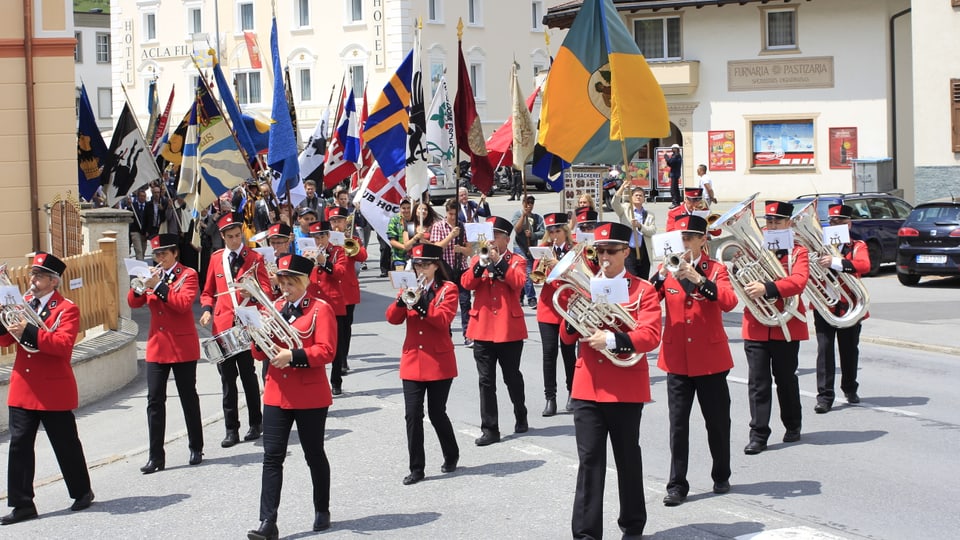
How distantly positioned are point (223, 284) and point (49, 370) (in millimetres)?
2648

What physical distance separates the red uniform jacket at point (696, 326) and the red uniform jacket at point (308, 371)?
7.98 feet

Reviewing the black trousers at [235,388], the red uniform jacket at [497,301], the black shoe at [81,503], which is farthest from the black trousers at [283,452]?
the black trousers at [235,388]

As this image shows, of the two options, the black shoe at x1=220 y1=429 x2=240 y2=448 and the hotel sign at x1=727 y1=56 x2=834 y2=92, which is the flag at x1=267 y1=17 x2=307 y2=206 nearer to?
the black shoe at x1=220 y1=429 x2=240 y2=448

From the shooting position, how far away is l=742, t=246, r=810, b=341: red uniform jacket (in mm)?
10016

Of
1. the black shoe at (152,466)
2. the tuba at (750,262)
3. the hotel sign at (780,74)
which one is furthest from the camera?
the hotel sign at (780,74)

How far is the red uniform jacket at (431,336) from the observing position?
31.9 ft

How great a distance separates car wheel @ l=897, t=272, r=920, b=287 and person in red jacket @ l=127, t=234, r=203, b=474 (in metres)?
15.2

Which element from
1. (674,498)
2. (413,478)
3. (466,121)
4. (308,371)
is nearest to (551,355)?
(413,478)

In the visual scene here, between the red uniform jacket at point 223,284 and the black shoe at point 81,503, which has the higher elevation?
the red uniform jacket at point 223,284

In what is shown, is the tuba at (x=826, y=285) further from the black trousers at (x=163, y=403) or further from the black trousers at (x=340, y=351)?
the black trousers at (x=163, y=403)

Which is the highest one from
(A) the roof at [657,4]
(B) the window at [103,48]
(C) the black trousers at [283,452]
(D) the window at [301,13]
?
(B) the window at [103,48]

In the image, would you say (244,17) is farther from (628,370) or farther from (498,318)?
(628,370)

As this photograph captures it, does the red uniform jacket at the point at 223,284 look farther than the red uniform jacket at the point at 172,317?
Yes

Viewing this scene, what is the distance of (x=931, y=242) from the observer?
21422 millimetres
